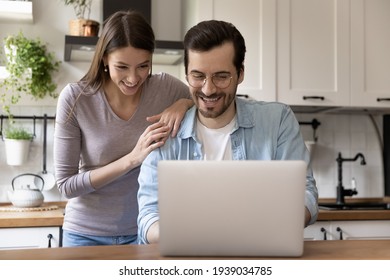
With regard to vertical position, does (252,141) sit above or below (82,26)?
below

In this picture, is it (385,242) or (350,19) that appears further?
(350,19)

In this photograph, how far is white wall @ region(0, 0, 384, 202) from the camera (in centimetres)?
326

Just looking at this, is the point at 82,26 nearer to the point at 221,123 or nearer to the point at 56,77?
the point at 56,77

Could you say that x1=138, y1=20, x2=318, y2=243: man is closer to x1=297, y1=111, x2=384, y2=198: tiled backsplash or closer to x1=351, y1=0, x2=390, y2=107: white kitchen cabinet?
x1=351, y1=0, x2=390, y2=107: white kitchen cabinet

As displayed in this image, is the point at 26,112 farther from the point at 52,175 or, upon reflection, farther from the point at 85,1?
the point at 85,1

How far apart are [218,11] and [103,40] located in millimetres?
1352

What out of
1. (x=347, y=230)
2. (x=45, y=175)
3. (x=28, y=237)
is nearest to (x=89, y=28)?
(x=45, y=175)

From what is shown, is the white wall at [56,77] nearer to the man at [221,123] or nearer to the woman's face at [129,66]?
the woman's face at [129,66]

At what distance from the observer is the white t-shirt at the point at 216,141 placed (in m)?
1.78

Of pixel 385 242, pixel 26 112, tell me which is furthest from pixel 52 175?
pixel 385 242

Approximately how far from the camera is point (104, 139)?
204 centimetres

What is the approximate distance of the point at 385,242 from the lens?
1.47 meters

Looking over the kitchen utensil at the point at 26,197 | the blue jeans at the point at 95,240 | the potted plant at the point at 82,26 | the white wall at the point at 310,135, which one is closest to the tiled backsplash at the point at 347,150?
the white wall at the point at 310,135

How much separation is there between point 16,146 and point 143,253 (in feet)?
6.90
